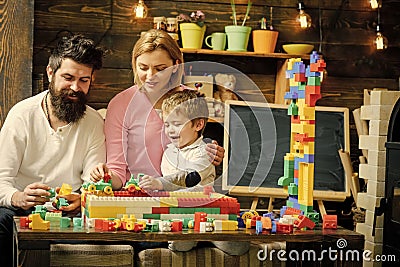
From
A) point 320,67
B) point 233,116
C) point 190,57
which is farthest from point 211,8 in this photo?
point 320,67

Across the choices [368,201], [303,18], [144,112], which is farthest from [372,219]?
[144,112]

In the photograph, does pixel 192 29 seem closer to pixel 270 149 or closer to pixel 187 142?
pixel 270 149

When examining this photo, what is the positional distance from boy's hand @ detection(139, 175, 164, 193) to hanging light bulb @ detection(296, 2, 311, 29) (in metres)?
2.24

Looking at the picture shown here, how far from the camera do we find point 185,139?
8.72 ft

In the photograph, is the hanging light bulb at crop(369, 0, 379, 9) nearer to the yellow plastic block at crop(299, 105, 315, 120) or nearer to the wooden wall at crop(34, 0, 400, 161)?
the wooden wall at crop(34, 0, 400, 161)

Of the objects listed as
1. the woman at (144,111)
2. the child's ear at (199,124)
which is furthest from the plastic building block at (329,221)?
the woman at (144,111)

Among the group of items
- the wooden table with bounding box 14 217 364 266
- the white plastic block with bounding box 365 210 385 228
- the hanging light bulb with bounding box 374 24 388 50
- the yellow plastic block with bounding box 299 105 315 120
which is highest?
the hanging light bulb with bounding box 374 24 388 50

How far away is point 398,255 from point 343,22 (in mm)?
1858

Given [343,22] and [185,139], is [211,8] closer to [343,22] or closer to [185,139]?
[343,22]

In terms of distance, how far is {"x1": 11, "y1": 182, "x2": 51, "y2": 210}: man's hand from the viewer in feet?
8.42

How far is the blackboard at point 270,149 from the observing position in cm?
446

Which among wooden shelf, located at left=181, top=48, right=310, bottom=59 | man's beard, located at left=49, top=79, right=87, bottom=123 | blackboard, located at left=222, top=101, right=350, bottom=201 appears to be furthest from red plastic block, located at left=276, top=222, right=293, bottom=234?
wooden shelf, located at left=181, top=48, right=310, bottom=59

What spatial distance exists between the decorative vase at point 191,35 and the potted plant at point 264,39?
35 cm

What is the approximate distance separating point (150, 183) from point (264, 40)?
7.29ft
